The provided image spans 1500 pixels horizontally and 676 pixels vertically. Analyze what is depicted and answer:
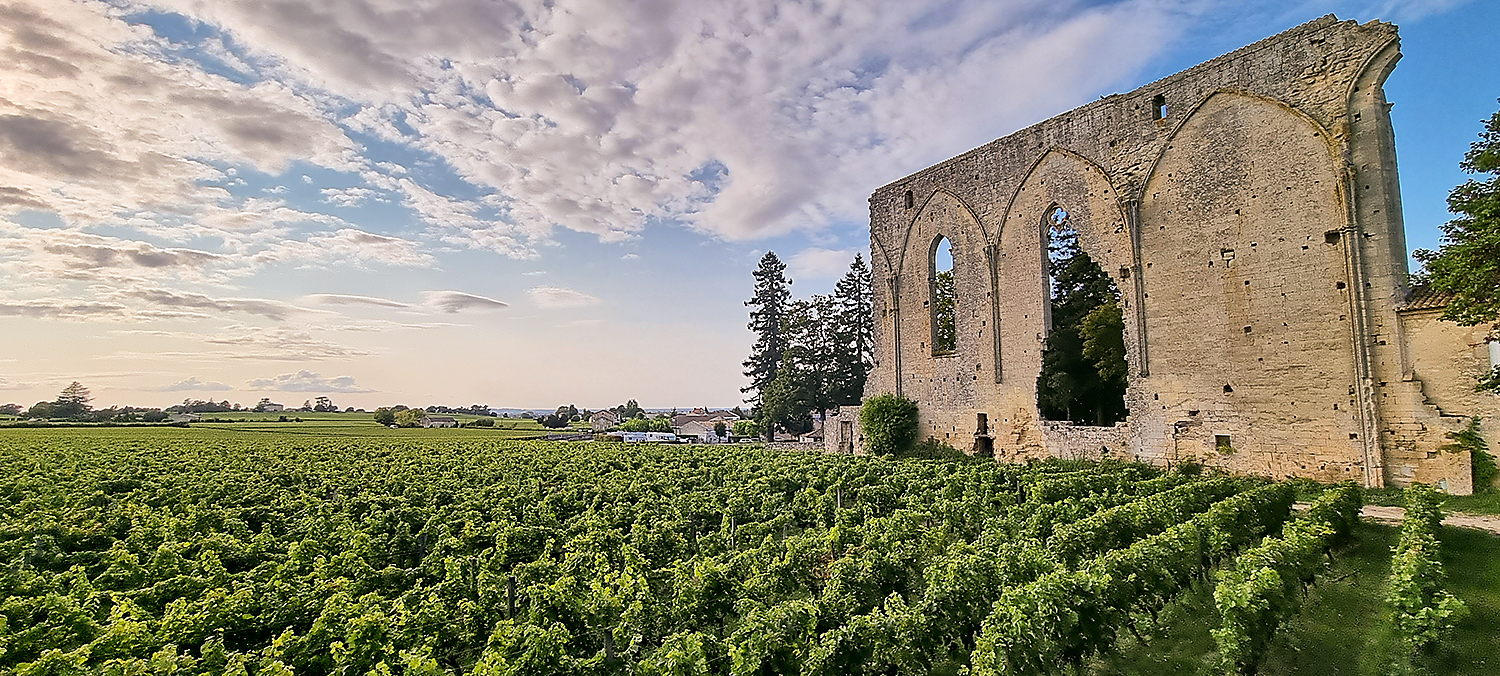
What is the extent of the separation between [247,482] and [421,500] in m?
6.44

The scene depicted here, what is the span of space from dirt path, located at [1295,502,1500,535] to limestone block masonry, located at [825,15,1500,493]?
1.60 meters

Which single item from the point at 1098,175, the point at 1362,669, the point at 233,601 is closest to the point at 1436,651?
the point at 1362,669

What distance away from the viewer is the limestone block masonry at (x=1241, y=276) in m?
15.1

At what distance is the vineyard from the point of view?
627 cm

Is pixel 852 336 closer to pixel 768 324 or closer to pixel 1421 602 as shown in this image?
pixel 768 324

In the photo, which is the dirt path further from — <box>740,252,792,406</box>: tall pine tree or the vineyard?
<box>740,252,792,406</box>: tall pine tree

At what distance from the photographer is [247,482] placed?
60.8 ft

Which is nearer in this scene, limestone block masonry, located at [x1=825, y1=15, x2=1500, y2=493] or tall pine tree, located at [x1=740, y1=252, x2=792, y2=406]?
limestone block masonry, located at [x1=825, y1=15, x2=1500, y2=493]

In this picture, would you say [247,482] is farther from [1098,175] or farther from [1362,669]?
[1098,175]

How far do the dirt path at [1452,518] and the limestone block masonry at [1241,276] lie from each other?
160 centimetres

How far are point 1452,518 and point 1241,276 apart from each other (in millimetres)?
6905

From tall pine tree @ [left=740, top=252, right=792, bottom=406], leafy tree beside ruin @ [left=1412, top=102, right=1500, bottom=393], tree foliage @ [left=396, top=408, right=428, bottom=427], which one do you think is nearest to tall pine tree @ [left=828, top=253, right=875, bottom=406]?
tall pine tree @ [left=740, top=252, right=792, bottom=406]

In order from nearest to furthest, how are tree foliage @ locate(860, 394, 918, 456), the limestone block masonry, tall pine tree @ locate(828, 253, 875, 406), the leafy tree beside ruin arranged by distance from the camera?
the leafy tree beside ruin < the limestone block masonry < tree foliage @ locate(860, 394, 918, 456) < tall pine tree @ locate(828, 253, 875, 406)

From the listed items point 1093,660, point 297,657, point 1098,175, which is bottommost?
point 1093,660
